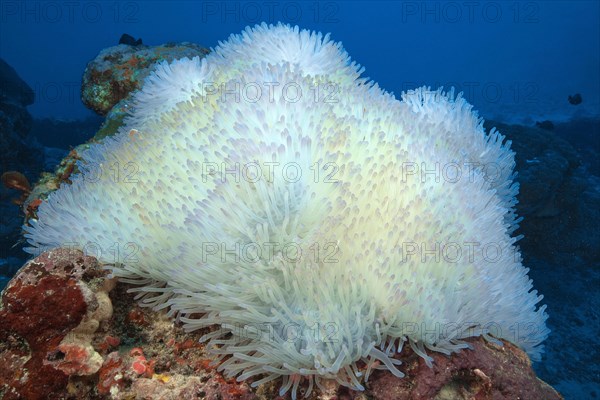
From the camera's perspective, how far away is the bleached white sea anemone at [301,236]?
Answer: 1.53m

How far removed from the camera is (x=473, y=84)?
19.7 m

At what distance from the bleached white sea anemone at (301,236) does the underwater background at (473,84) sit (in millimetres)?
2111

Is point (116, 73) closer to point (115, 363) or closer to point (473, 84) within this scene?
point (115, 363)

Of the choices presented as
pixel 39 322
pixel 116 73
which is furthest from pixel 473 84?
pixel 39 322

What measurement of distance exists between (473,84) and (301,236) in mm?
21311

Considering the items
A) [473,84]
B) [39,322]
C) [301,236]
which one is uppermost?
[473,84]

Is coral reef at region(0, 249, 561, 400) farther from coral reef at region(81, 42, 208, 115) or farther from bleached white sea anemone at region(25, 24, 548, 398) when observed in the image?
coral reef at region(81, 42, 208, 115)

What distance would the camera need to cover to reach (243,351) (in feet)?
5.14

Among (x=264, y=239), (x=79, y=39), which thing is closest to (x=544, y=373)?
(x=264, y=239)

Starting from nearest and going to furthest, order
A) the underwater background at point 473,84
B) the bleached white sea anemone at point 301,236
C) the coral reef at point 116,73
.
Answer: the bleached white sea anemone at point 301,236, the coral reef at point 116,73, the underwater background at point 473,84

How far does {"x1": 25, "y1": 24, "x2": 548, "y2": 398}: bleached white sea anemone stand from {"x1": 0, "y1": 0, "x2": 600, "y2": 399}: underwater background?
2.11 m

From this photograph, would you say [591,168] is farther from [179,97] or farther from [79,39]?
[79,39]

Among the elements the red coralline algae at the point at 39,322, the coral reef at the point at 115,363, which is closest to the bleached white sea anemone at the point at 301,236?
the coral reef at the point at 115,363

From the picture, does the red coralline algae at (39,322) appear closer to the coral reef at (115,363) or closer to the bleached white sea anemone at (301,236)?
the coral reef at (115,363)
